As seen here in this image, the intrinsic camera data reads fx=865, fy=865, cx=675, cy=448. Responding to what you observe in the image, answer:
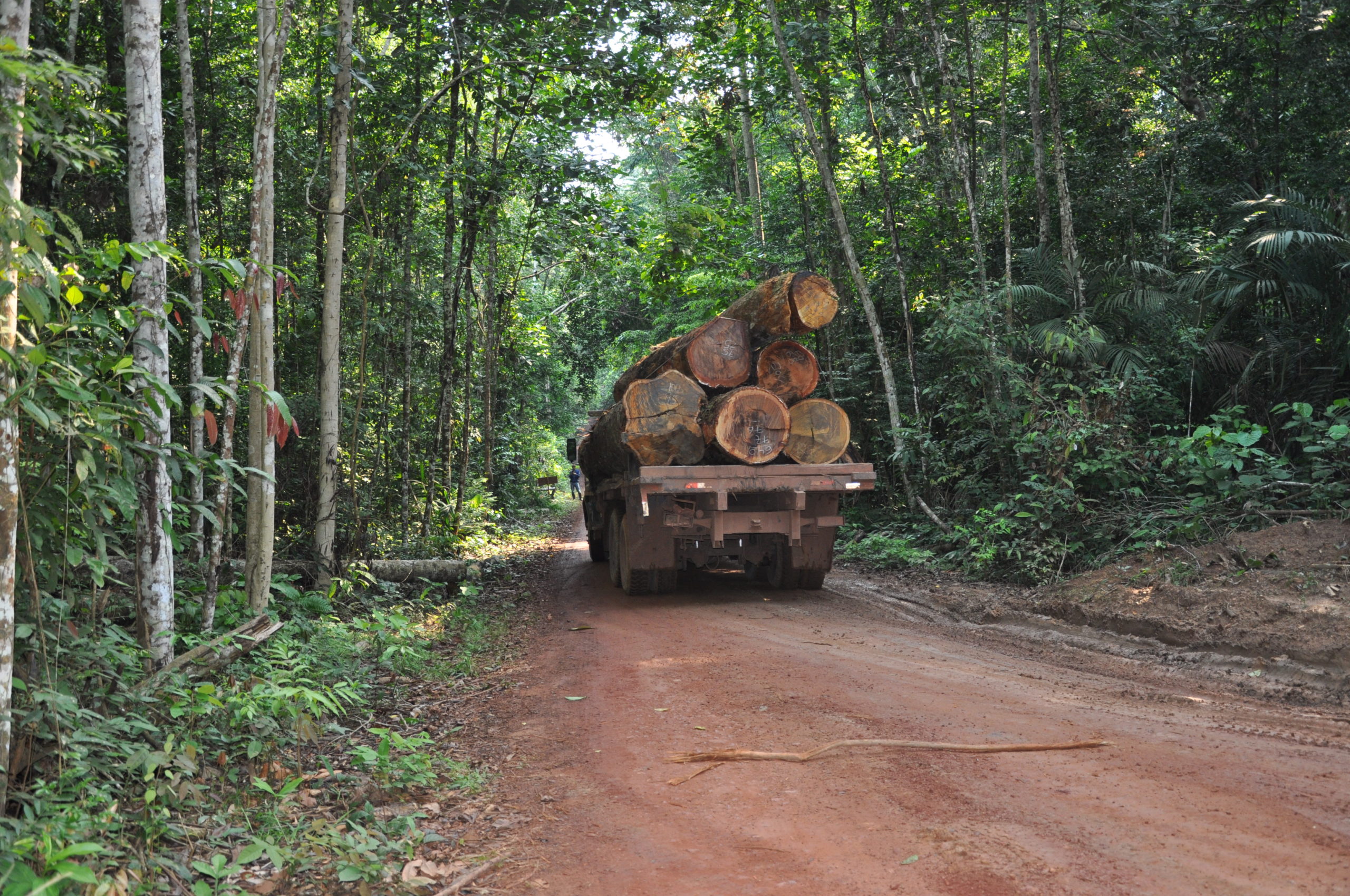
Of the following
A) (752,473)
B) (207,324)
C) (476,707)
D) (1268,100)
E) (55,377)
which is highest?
(1268,100)

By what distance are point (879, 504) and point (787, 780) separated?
36.2 ft

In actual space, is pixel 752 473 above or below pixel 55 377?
below

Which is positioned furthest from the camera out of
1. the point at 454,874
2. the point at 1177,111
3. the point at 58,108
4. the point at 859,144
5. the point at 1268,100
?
the point at 859,144

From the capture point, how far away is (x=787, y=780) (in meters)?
4.27

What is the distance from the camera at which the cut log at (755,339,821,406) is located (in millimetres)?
9672

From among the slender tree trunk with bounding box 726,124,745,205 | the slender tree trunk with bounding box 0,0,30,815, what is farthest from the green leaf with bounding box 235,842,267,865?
the slender tree trunk with bounding box 726,124,745,205

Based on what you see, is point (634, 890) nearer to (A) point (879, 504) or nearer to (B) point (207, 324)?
(B) point (207, 324)

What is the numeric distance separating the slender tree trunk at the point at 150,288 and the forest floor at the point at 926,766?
190 cm

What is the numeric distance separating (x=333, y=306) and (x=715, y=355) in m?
3.93

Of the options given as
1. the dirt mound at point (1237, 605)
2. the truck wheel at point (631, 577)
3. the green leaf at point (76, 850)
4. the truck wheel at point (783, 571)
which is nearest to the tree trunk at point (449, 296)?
the truck wheel at point (631, 577)

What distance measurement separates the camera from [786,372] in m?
9.68

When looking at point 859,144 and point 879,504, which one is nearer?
point 879,504

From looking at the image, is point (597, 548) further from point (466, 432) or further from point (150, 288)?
point (150, 288)

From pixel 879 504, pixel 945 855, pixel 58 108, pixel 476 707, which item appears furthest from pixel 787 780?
pixel 879 504
